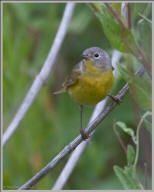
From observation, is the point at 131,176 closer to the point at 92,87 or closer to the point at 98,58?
the point at 92,87

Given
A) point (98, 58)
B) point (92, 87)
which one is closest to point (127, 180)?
point (92, 87)

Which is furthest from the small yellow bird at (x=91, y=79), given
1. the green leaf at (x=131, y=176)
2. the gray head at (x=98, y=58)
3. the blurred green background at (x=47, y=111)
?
the green leaf at (x=131, y=176)

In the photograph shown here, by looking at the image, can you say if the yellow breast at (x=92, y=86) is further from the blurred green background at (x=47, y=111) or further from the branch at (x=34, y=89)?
the blurred green background at (x=47, y=111)

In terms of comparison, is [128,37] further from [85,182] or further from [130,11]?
[85,182]

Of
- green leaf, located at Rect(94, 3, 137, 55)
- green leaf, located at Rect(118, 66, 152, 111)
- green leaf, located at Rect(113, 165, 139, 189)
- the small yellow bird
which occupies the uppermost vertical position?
the small yellow bird

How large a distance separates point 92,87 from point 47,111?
1048 mm

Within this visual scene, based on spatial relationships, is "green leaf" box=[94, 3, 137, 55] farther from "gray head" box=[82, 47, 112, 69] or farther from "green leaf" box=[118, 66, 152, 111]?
"gray head" box=[82, 47, 112, 69]

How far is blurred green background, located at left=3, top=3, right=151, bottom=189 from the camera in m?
2.82

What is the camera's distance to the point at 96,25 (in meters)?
3.67

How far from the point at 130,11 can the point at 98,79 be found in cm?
93

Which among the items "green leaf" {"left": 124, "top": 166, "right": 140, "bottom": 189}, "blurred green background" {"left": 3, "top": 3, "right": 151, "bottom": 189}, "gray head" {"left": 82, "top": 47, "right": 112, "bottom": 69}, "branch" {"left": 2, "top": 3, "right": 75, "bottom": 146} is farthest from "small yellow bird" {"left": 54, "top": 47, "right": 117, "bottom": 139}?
"green leaf" {"left": 124, "top": 166, "right": 140, "bottom": 189}

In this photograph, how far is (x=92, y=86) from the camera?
2.20m

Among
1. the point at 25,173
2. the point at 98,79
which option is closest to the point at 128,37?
the point at 98,79

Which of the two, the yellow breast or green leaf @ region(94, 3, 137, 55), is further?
the yellow breast
